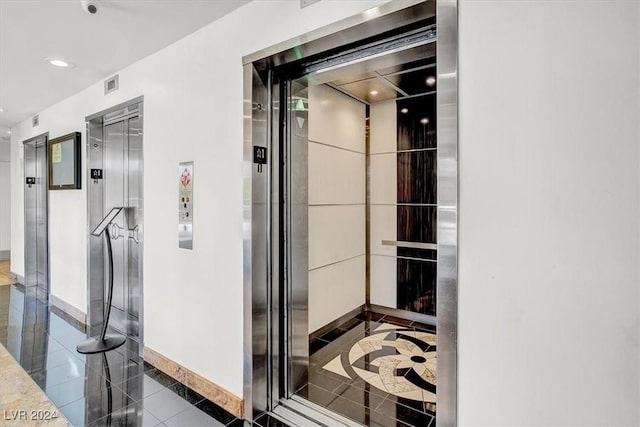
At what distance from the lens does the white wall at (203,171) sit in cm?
224

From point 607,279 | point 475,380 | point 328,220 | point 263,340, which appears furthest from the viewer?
point 328,220

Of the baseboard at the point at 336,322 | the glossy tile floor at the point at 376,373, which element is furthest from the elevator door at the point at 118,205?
the glossy tile floor at the point at 376,373

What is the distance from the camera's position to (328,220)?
3.64 meters

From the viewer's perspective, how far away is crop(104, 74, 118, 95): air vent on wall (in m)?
3.40

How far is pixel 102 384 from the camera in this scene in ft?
8.86

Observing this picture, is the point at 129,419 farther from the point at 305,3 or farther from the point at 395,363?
the point at 305,3

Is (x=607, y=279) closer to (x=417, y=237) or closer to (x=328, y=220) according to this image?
(x=328, y=220)

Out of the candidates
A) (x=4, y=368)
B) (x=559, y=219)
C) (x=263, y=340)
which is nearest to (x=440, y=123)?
(x=559, y=219)

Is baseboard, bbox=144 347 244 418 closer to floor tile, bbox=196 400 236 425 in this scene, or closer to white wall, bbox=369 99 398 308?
floor tile, bbox=196 400 236 425

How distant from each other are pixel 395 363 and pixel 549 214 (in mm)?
2155

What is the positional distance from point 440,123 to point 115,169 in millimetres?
3463

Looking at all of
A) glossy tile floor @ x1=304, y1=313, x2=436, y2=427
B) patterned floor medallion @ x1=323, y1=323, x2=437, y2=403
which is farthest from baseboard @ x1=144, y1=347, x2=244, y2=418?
patterned floor medallion @ x1=323, y1=323, x2=437, y2=403

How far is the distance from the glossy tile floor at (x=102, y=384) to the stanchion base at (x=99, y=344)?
0.06 m

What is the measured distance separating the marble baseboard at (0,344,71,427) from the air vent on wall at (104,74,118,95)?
254 cm
